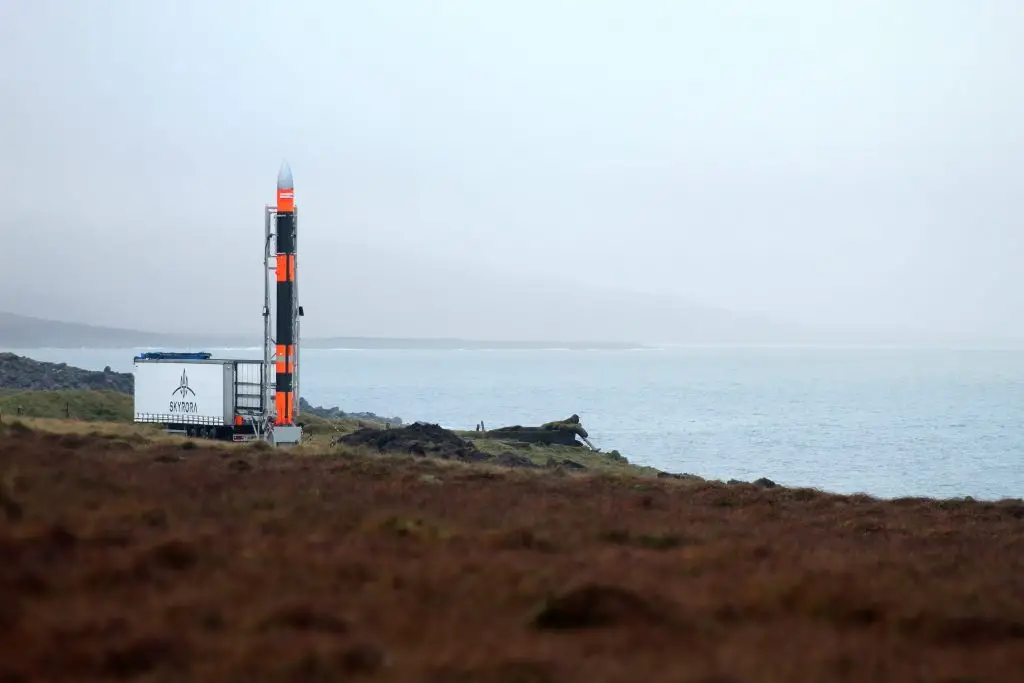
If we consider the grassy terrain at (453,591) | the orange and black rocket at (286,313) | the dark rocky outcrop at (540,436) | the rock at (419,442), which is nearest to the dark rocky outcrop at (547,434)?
the dark rocky outcrop at (540,436)

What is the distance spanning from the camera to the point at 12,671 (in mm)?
7012

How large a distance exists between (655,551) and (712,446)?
302ft

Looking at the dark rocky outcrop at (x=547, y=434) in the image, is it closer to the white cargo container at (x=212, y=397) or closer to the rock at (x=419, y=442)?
the rock at (x=419, y=442)

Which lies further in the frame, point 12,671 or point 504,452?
point 504,452

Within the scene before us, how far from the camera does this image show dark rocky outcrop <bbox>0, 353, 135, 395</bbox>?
316ft

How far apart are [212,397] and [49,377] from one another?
55999 mm

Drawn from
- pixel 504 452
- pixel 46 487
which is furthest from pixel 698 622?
pixel 504 452

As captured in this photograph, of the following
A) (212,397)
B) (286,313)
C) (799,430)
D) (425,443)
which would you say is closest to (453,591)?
(425,443)

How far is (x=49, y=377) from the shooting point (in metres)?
99.8

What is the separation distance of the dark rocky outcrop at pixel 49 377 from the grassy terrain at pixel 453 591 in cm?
8498

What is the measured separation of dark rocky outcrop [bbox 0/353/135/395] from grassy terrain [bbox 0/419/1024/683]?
279 ft

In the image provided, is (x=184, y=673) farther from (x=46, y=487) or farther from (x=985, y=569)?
(x=985, y=569)

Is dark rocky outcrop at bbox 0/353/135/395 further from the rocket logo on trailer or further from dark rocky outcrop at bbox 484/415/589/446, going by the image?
the rocket logo on trailer

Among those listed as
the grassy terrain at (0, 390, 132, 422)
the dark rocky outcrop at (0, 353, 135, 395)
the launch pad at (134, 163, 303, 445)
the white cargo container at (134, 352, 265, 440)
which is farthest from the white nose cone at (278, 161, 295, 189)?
the dark rocky outcrop at (0, 353, 135, 395)
